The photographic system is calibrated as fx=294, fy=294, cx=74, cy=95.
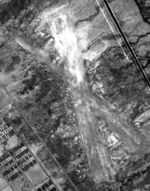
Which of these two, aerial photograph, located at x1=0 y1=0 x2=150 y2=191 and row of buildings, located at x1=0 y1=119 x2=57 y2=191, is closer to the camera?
aerial photograph, located at x1=0 y1=0 x2=150 y2=191

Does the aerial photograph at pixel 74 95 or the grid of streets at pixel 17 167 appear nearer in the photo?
the aerial photograph at pixel 74 95

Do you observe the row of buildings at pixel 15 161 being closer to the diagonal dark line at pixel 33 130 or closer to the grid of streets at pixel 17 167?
the grid of streets at pixel 17 167

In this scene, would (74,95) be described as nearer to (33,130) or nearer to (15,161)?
(33,130)

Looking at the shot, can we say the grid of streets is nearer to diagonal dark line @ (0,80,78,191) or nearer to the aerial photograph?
the aerial photograph

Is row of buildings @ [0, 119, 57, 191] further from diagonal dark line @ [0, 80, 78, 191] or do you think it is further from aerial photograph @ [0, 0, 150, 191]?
diagonal dark line @ [0, 80, 78, 191]

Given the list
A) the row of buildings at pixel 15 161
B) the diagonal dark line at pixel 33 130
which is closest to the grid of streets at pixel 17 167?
the row of buildings at pixel 15 161

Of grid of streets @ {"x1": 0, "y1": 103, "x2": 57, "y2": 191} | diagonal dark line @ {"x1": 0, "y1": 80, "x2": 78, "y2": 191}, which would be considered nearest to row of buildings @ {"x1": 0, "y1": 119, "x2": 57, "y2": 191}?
grid of streets @ {"x1": 0, "y1": 103, "x2": 57, "y2": 191}

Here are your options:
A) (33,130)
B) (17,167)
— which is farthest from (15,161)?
(33,130)

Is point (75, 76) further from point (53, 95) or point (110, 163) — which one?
point (110, 163)

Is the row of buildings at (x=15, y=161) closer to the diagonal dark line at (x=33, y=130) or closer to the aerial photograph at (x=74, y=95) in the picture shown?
the aerial photograph at (x=74, y=95)
